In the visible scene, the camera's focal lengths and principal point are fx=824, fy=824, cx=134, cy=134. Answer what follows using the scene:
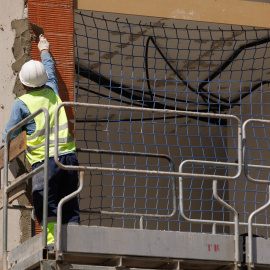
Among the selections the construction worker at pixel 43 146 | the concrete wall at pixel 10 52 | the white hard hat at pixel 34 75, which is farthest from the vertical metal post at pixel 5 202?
the concrete wall at pixel 10 52

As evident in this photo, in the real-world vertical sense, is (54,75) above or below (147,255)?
above

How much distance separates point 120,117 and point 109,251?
790cm

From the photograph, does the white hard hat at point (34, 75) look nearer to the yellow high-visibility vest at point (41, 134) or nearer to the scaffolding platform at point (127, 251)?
the yellow high-visibility vest at point (41, 134)

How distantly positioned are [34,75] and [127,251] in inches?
84.1

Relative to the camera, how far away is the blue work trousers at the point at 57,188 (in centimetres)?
763

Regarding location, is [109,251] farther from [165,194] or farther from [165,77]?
Answer: [165,194]

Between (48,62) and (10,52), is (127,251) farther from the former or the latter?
(10,52)

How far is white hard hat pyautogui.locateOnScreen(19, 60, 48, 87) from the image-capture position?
8094mm

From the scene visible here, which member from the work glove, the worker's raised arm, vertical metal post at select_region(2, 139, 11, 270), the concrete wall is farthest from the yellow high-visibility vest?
the work glove

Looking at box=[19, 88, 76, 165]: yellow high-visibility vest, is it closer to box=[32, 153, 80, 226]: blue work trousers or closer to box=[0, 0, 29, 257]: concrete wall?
box=[32, 153, 80, 226]: blue work trousers

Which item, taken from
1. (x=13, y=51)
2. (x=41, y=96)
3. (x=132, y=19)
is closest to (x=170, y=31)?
(x=132, y=19)

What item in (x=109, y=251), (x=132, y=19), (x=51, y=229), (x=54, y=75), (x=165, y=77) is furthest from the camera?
(x=165, y=77)

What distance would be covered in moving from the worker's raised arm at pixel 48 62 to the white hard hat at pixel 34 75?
20.3 inches

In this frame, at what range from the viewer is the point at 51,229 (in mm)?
7625
